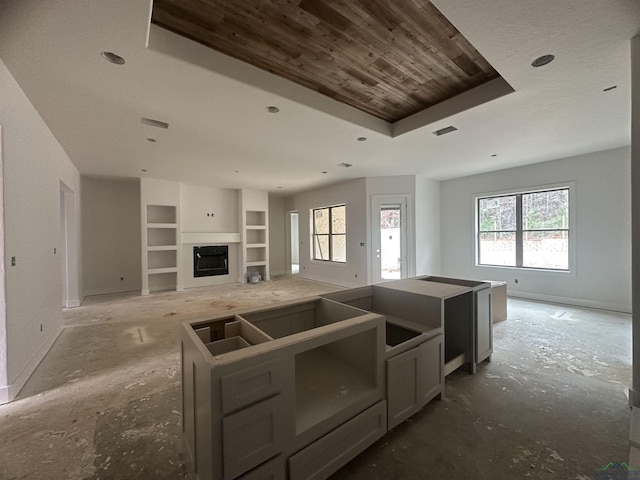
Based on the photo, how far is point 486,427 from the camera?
5.90 feet

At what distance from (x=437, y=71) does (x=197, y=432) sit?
11.3 feet

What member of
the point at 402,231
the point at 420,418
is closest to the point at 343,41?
the point at 420,418

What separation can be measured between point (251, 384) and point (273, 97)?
255 centimetres

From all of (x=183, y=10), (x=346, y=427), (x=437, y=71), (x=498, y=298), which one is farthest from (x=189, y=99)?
(x=498, y=298)

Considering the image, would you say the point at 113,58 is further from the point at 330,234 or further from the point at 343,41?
the point at 330,234

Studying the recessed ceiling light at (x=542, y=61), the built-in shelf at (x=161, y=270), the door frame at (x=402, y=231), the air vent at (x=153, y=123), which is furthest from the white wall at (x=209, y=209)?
the recessed ceiling light at (x=542, y=61)

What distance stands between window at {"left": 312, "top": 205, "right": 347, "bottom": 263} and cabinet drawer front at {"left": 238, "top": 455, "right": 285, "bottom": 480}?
592 cm

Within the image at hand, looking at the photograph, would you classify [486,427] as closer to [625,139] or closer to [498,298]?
[498,298]

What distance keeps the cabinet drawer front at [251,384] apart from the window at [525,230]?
20.3ft

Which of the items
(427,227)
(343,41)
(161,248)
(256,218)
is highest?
(343,41)

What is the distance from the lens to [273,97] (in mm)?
2623

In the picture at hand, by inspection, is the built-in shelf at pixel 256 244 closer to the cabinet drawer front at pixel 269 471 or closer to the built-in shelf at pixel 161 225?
the built-in shelf at pixel 161 225

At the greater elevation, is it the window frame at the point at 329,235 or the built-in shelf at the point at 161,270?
the window frame at the point at 329,235

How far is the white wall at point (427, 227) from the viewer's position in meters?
6.22
